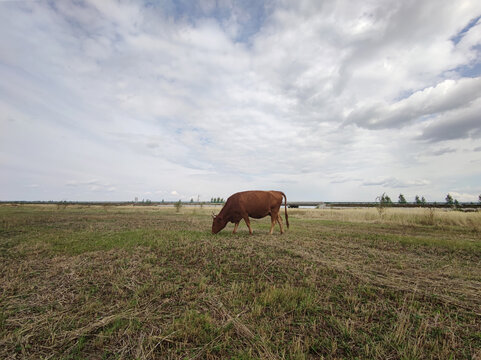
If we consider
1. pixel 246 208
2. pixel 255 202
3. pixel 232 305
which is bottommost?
pixel 232 305

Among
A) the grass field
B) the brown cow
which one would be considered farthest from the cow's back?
the grass field

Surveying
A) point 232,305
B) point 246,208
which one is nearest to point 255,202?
point 246,208

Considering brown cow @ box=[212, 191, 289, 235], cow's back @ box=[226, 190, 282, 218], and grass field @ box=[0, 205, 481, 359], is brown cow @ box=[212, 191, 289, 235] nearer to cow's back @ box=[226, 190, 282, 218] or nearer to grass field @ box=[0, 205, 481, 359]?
cow's back @ box=[226, 190, 282, 218]

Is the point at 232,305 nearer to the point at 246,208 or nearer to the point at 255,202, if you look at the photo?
the point at 246,208

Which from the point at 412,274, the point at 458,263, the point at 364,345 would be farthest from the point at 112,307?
the point at 458,263

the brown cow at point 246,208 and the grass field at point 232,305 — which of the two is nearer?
the grass field at point 232,305

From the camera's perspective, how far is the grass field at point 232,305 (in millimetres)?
2950

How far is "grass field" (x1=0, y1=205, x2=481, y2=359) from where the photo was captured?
2950mm

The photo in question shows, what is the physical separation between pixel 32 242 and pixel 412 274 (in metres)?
13.8

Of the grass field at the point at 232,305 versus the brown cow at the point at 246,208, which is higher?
the brown cow at the point at 246,208

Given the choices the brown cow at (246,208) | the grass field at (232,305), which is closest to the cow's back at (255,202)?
the brown cow at (246,208)

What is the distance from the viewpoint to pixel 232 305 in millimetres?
4023

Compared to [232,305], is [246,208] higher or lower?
higher

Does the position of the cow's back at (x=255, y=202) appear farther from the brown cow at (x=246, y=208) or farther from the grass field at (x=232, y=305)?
the grass field at (x=232, y=305)
